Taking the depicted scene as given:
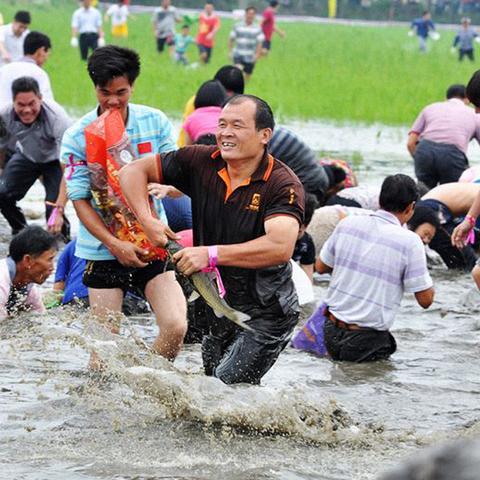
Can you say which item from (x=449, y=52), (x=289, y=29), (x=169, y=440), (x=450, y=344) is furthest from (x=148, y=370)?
(x=289, y=29)

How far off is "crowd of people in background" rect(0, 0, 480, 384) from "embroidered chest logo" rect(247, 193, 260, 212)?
0.01 m

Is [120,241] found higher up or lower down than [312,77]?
higher up

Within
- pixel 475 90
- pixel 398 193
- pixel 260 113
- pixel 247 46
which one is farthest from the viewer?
pixel 247 46

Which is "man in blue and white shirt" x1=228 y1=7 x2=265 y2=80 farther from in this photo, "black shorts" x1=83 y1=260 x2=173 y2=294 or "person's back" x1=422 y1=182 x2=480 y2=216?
"black shorts" x1=83 y1=260 x2=173 y2=294

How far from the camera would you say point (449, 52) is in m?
44.5

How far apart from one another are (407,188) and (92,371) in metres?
1.96

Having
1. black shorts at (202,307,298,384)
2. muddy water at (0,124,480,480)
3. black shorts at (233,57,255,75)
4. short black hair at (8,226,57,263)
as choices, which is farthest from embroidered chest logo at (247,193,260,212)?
black shorts at (233,57,255,75)

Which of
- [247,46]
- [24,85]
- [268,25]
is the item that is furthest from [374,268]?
[268,25]

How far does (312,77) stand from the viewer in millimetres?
28906

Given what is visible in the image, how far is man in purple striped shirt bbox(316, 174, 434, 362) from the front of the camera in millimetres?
6703

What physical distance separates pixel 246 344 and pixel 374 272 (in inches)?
82.0

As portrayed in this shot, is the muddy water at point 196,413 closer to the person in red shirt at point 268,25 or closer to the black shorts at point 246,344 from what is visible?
the black shorts at point 246,344

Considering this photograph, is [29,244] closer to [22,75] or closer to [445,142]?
[22,75]

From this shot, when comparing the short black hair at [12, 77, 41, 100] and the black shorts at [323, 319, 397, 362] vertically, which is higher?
the short black hair at [12, 77, 41, 100]
